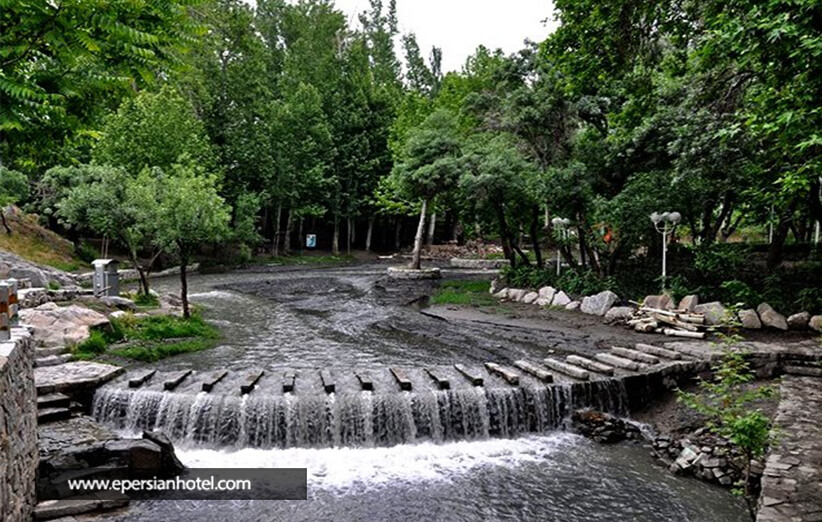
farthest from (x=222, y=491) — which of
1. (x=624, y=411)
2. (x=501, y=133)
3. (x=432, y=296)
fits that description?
(x=501, y=133)

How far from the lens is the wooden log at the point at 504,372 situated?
30.1 ft

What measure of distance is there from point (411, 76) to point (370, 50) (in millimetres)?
5221

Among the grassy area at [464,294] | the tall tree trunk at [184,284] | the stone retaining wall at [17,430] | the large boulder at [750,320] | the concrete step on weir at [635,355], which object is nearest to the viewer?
the stone retaining wall at [17,430]

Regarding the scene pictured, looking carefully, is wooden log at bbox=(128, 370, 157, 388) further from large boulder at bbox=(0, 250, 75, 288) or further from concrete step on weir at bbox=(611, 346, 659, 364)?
concrete step on weir at bbox=(611, 346, 659, 364)

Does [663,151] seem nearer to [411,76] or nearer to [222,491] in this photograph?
[222,491]

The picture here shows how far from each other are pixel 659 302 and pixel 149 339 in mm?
12736

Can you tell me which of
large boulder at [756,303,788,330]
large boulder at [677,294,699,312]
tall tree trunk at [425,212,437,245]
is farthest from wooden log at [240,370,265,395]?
tall tree trunk at [425,212,437,245]

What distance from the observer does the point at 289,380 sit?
906 cm

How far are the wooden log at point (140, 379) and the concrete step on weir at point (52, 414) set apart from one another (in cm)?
103

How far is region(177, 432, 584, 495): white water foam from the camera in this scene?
6.90m

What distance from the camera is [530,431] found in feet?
28.0

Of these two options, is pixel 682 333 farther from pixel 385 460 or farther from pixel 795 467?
pixel 385 460

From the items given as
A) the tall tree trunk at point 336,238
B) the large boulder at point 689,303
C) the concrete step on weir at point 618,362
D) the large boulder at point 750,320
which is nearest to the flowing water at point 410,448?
the concrete step on weir at point 618,362

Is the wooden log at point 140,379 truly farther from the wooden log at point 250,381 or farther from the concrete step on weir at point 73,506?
the concrete step on weir at point 73,506
